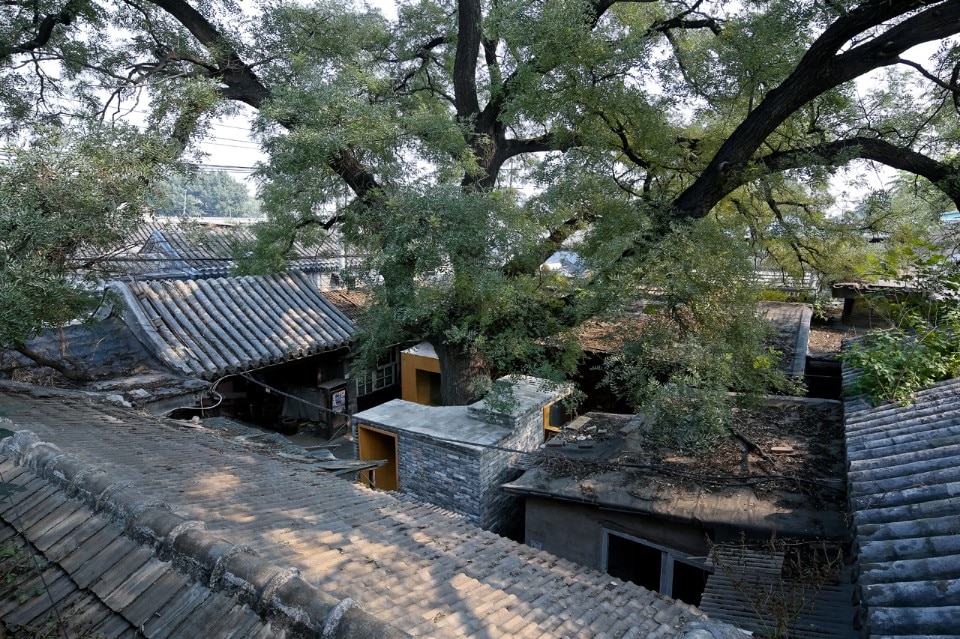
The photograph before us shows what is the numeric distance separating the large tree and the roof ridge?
191 inches

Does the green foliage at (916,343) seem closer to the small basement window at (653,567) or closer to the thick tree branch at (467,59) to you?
the small basement window at (653,567)

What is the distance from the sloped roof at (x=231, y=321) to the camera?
7.82 metres

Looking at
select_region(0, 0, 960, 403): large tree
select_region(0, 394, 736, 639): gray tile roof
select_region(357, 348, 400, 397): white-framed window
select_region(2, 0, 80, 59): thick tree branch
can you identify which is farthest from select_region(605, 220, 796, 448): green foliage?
select_region(2, 0, 80, 59): thick tree branch

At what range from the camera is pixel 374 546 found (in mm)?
3086

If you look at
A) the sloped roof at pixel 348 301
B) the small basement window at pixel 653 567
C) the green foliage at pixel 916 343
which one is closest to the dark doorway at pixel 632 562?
the small basement window at pixel 653 567

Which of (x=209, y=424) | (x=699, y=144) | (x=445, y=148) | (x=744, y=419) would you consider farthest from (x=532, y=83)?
(x=209, y=424)

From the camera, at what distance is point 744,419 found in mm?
7473

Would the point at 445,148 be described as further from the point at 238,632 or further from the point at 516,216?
the point at 238,632

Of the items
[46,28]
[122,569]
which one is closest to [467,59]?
[46,28]

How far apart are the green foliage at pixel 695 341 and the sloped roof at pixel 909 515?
5.17 ft

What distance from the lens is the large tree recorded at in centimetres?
705

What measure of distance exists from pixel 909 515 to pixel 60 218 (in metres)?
7.28

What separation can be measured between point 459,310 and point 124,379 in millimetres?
4575

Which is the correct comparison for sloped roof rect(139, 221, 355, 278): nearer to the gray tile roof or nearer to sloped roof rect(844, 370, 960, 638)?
Result: the gray tile roof
